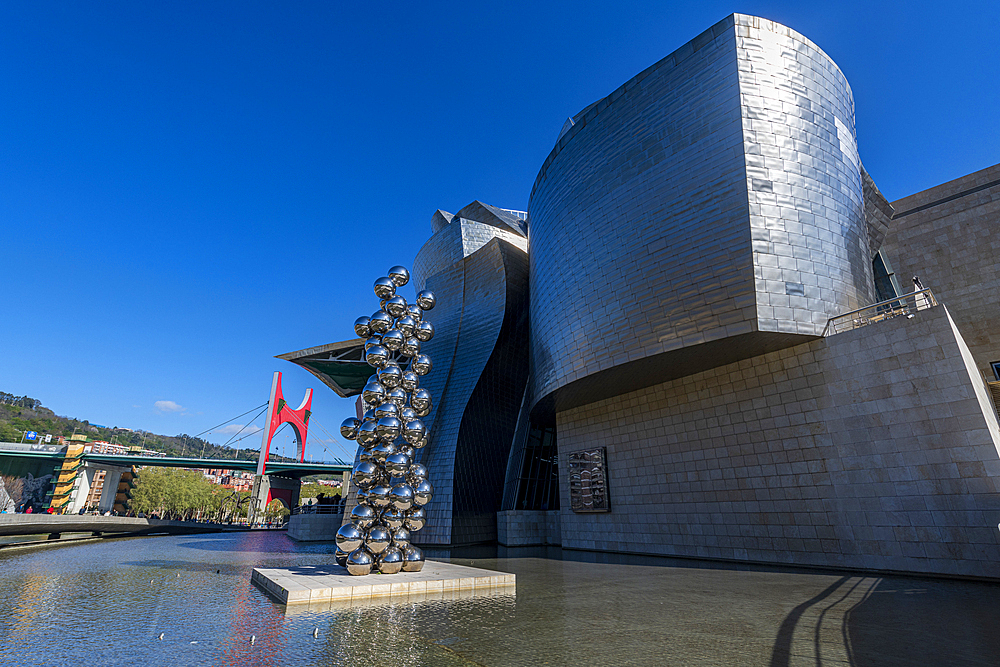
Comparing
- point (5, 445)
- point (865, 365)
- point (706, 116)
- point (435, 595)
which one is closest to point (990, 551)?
point (865, 365)

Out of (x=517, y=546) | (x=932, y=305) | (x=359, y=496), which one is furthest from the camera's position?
(x=517, y=546)

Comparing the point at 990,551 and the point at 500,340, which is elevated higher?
the point at 500,340

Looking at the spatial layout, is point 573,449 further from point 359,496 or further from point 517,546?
point 359,496

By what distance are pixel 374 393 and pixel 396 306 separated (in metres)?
2.03

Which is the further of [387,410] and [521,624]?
[387,410]

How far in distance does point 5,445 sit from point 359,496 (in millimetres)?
58316

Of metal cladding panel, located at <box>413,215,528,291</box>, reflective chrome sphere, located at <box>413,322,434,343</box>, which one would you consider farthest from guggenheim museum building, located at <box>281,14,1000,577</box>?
reflective chrome sphere, located at <box>413,322,434,343</box>

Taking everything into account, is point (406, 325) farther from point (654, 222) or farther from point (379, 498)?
point (654, 222)

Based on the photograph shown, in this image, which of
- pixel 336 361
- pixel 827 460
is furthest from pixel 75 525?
pixel 827 460

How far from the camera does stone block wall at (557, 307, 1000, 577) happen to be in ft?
33.9

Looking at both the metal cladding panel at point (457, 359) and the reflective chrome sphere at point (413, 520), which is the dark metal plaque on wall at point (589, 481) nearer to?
the metal cladding panel at point (457, 359)

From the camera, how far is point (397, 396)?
10.1 m

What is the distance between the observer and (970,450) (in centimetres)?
1020

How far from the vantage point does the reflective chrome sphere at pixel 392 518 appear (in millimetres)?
8977
